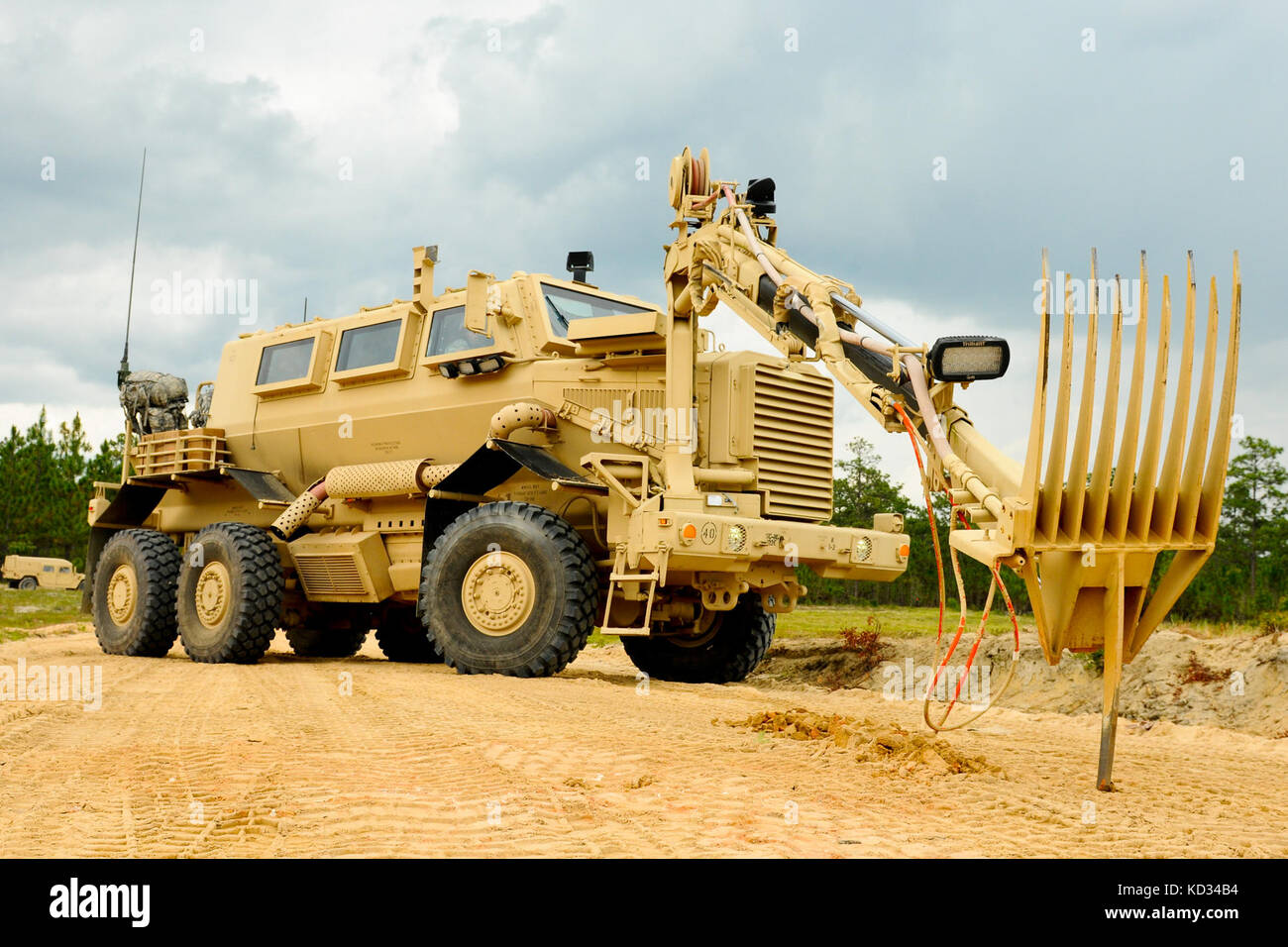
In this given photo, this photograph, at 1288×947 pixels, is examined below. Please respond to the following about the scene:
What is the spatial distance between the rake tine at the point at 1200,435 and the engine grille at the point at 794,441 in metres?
5.47

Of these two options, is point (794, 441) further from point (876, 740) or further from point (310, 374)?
point (310, 374)

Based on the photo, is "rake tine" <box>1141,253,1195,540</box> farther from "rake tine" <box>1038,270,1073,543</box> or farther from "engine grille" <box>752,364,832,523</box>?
"engine grille" <box>752,364,832,523</box>

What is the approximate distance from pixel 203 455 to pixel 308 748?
8942 mm

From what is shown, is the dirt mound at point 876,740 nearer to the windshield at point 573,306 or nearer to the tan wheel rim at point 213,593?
the windshield at point 573,306

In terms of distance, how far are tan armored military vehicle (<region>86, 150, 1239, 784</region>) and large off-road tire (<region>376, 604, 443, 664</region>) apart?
0.03 metres

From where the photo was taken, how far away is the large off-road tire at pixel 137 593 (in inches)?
529

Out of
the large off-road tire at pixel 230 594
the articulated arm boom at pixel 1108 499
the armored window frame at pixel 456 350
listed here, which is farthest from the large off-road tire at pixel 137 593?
the articulated arm boom at pixel 1108 499

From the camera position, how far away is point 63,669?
11.2 m

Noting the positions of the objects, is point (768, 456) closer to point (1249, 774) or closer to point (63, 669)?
point (1249, 774)

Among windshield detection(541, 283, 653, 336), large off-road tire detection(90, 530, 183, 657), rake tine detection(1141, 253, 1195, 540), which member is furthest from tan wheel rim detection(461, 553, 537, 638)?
rake tine detection(1141, 253, 1195, 540)

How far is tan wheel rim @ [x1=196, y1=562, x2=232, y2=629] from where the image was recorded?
12.2m

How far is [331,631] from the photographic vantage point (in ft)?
50.2
